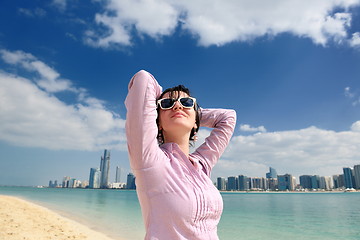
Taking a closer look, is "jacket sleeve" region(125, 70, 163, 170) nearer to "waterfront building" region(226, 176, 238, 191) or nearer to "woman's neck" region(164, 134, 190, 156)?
"woman's neck" region(164, 134, 190, 156)

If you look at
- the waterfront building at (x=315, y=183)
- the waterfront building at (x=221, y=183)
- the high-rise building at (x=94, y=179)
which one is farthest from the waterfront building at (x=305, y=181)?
the high-rise building at (x=94, y=179)

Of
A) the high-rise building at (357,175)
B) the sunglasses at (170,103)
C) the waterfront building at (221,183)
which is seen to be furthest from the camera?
the waterfront building at (221,183)

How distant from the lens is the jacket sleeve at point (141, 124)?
3.34 ft

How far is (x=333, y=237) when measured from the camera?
11078 millimetres

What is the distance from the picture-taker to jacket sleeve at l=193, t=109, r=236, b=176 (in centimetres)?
161

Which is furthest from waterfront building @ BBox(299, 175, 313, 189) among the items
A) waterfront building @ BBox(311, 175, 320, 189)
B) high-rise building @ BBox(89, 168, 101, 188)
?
high-rise building @ BBox(89, 168, 101, 188)

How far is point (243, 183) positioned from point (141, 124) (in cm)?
12202

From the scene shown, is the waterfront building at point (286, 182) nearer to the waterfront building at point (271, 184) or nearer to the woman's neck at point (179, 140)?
the waterfront building at point (271, 184)

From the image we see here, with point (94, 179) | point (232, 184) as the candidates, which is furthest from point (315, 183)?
point (94, 179)

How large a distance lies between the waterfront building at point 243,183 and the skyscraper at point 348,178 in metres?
43.4

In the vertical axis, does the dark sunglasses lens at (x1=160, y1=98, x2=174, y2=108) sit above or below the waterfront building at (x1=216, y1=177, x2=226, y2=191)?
above

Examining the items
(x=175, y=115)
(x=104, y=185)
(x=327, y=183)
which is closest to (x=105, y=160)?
(x=104, y=185)

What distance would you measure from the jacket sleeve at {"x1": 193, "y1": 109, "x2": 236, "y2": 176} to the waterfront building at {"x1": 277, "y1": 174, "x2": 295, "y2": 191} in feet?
415

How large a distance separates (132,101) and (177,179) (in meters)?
0.42
